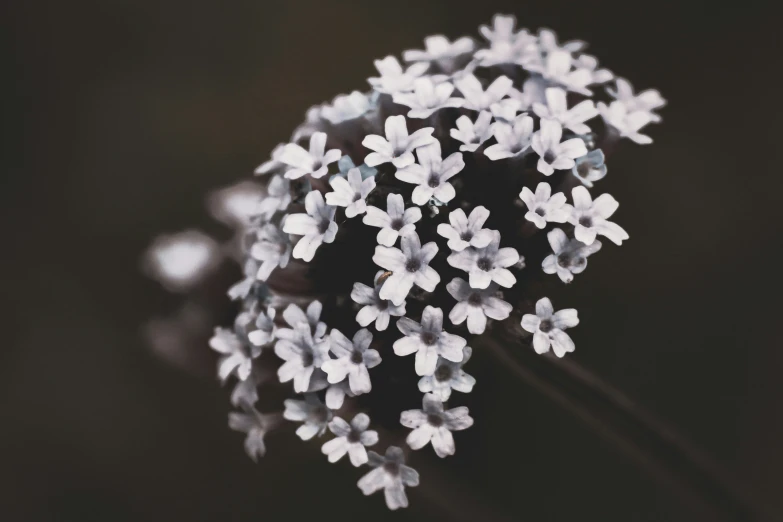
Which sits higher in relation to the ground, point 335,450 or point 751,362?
point 751,362

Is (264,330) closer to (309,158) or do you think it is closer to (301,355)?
(301,355)

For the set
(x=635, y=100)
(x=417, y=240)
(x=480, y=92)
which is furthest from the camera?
(x=635, y=100)

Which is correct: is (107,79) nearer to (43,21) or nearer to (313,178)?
(43,21)

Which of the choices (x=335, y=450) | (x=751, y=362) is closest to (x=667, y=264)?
(x=751, y=362)

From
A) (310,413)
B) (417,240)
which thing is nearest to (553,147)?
(417,240)

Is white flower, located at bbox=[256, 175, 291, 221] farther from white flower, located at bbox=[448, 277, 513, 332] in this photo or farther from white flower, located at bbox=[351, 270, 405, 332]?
white flower, located at bbox=[448, 277, 513, 332]

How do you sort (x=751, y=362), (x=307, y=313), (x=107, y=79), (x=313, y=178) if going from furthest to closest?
(x=107, y=79) < (x=751, y=362) < (x=313, y=178) < (x=307, y=313)

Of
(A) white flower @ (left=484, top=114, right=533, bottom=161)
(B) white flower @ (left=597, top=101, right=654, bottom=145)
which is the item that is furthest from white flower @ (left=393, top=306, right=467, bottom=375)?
(B) white flower @ (left=597, top=101, right=654, bottom=145)
